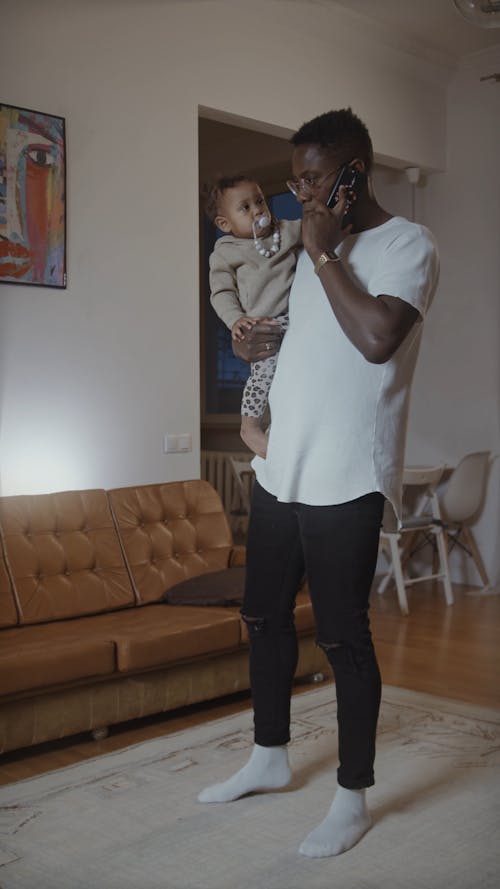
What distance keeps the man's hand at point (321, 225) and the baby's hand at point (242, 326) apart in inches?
8.6

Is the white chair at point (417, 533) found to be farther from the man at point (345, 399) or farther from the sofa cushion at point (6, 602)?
the man at point (345, 399)

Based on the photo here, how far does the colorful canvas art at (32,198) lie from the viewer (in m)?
3.53

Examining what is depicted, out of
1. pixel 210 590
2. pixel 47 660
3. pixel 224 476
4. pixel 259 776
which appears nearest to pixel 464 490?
pixel 224 476

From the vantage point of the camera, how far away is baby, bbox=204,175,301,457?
84.4 inches

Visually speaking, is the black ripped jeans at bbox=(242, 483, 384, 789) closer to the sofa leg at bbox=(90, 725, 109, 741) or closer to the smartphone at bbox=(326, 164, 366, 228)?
the smartphone at bbox=(326, 164, 366, 228)

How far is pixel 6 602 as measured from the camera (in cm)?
319

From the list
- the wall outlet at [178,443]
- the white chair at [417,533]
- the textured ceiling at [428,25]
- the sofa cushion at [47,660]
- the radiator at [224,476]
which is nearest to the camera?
the sofa cushion at [47,660]

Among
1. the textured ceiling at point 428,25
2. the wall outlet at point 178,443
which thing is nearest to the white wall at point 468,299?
the textured ceiling at point 428,25

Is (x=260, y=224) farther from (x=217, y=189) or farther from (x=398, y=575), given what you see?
(x=398, y=575)

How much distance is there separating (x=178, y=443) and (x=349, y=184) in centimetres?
235

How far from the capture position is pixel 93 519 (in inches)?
141

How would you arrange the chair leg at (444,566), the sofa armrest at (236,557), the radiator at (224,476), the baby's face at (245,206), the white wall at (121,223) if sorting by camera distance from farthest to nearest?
the radiator at (224,476) → the chair leg at (444,566) → the sofa armrest at (236,557) → the white wall at (121,223) → the baby's face at (245,206)

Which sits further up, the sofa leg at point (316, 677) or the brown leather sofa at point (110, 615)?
the brown leather sofa at point (110, 615)

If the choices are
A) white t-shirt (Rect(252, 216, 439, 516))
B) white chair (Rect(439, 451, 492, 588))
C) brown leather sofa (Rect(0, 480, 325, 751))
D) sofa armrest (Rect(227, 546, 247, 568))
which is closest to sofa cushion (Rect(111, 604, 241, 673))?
brown leather sofa (Rect(0, 480, 325, 751))
